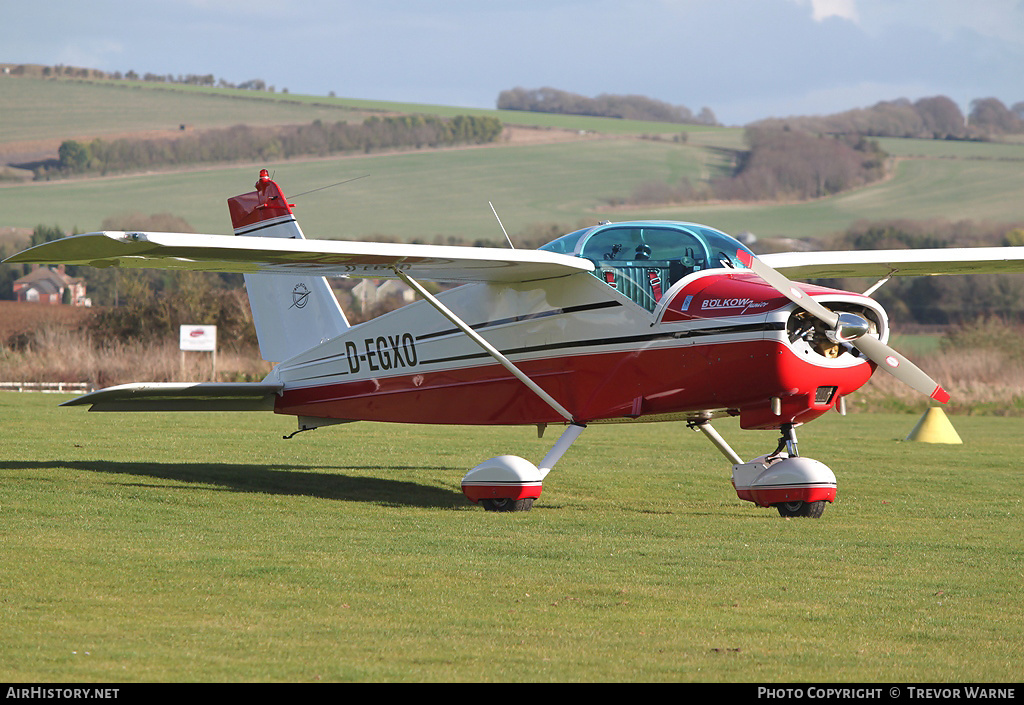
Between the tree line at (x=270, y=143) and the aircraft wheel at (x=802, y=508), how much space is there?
91.9 m

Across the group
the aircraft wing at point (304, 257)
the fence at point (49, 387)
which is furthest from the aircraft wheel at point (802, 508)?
the fence at point (49, 387)

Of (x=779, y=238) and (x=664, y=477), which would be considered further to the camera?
(x=779, y=238)

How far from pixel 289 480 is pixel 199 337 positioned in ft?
82.7

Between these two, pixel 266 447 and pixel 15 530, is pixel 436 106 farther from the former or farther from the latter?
pixel 15 530

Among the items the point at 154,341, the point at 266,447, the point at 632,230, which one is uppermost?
the point at 632,230

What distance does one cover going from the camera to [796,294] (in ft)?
30.0

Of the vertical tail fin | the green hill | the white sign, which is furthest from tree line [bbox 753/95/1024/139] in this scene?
the vertical tail fin

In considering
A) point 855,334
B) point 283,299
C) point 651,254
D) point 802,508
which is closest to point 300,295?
point 283,299

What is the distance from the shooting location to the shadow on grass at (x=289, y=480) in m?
11.5

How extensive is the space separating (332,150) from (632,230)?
308 ft

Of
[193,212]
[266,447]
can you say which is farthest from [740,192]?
[266,447]

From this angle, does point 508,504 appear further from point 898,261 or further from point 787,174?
point 787,174

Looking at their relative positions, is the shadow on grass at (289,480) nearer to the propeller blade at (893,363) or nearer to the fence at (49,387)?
the propeller blade at (893,363)

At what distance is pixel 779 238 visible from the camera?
77312 millimetres
